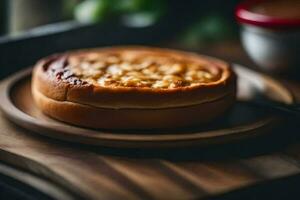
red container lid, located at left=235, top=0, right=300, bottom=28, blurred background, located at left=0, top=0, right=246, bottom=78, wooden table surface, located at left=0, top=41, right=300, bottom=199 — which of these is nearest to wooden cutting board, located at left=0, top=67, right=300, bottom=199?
wooden table surface, located at left=0, top=41, right=300, bottom=199

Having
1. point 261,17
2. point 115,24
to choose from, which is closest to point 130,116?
point 261,17

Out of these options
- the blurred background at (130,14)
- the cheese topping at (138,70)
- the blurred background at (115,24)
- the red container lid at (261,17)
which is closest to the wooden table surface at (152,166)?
the cheese topping at (138,70)

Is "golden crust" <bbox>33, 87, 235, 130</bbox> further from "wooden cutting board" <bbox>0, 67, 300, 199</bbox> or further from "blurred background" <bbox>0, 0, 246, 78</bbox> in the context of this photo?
"blurred background" <bbox>0, 0, 246, 78</bbox>

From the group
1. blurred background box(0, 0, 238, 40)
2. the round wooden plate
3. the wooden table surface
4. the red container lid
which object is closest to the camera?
the wooden table surface

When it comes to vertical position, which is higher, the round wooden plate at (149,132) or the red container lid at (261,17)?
the red container lid at (261,17)

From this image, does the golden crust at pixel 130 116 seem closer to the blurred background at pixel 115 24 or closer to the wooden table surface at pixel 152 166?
the wooden table surface at pixel 152 166

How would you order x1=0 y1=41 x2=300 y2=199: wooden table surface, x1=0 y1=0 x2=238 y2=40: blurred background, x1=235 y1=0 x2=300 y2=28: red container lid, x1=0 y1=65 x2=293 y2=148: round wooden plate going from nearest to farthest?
1. x1=0 y1=41 x2=300 y2=199: wooden table surface
2. x1=0 y1=65 x2=293 y2=148: round wooden plate
3. x1=235 y1=0 x2=300 y2=28: red container lid
4. x1=0 y1=0 x2=238 y2=40: blurred background
